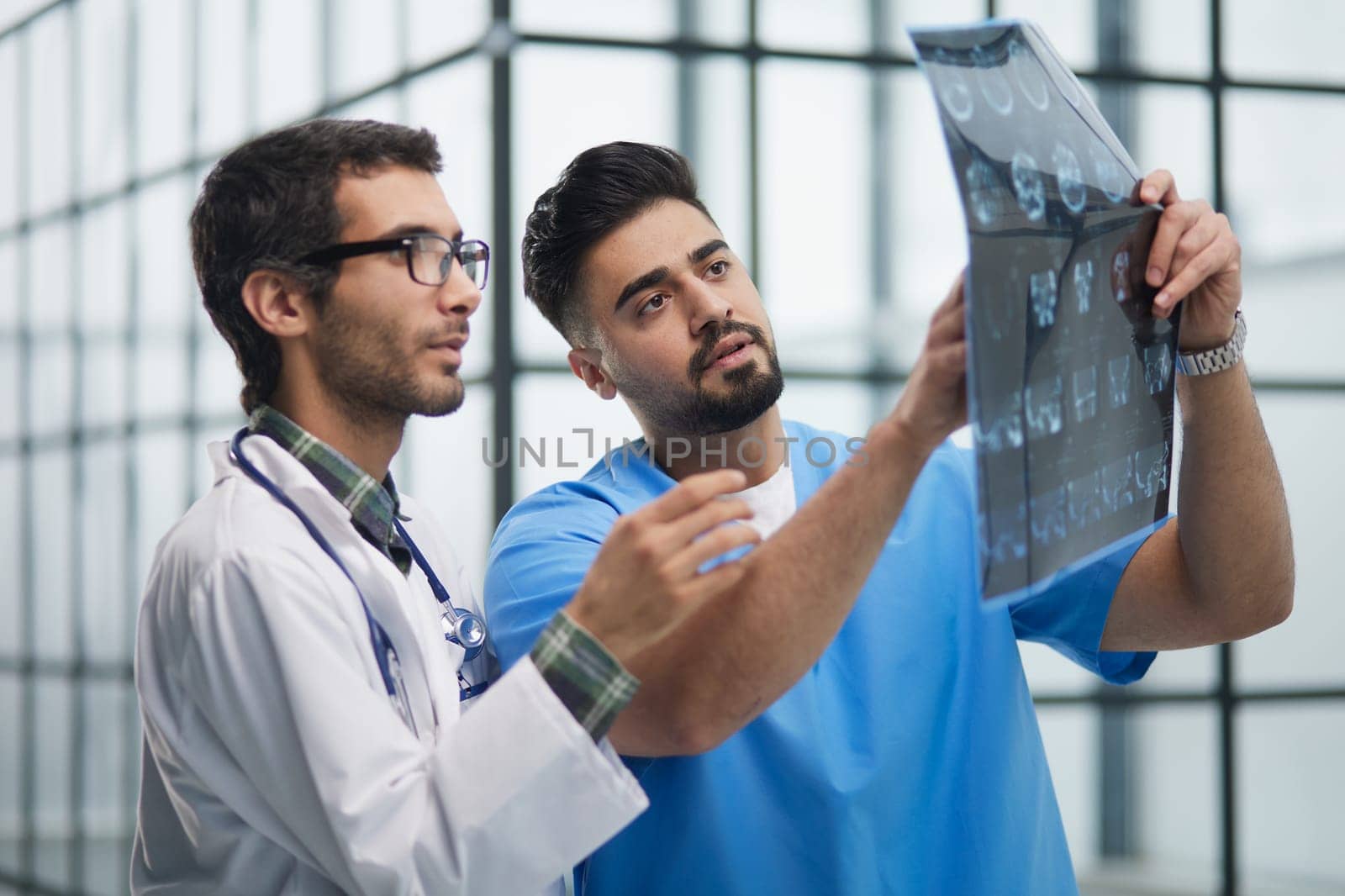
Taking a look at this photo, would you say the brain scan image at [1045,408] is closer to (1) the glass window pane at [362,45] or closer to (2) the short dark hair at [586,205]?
(2) the short dark hair at [586,205]

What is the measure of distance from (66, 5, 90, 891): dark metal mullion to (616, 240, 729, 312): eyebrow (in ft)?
16.2

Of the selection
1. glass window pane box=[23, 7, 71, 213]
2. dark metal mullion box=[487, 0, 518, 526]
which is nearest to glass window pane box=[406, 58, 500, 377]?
dark metal mullion box=[487, 0, 518, 526]

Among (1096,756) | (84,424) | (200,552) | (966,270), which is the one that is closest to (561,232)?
(200,552)

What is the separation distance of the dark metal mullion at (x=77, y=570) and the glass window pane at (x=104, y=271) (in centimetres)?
3

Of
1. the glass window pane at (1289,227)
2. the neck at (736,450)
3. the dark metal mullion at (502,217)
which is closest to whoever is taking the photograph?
the neck at (736,450)

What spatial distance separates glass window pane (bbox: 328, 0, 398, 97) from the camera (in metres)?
4.00

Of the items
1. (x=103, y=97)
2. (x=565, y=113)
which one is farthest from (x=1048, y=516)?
(x=103, y=97)

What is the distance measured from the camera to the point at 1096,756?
430 centimetres

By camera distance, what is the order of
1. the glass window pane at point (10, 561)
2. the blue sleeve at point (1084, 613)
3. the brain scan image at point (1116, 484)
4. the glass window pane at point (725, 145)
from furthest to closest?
the glass window pane at point (10, 561) < the glass window pane at point (725, 145) < the blue sleeve at point (1084, 613) < the brain scan image at point (1116, 484)

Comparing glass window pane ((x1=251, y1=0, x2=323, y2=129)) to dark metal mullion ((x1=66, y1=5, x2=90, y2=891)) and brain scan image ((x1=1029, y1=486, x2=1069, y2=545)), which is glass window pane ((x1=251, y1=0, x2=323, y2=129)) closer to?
dark metal mullion ((x1=66, y1=5, x2=90, y2=891))

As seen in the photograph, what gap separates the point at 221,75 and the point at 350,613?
4716 mm

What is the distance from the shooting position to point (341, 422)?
1.26m

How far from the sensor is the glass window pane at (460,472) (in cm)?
326

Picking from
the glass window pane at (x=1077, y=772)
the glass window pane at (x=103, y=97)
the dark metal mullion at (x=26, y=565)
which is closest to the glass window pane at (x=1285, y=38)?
→ the glass window pane at (x=1077, y=772)
